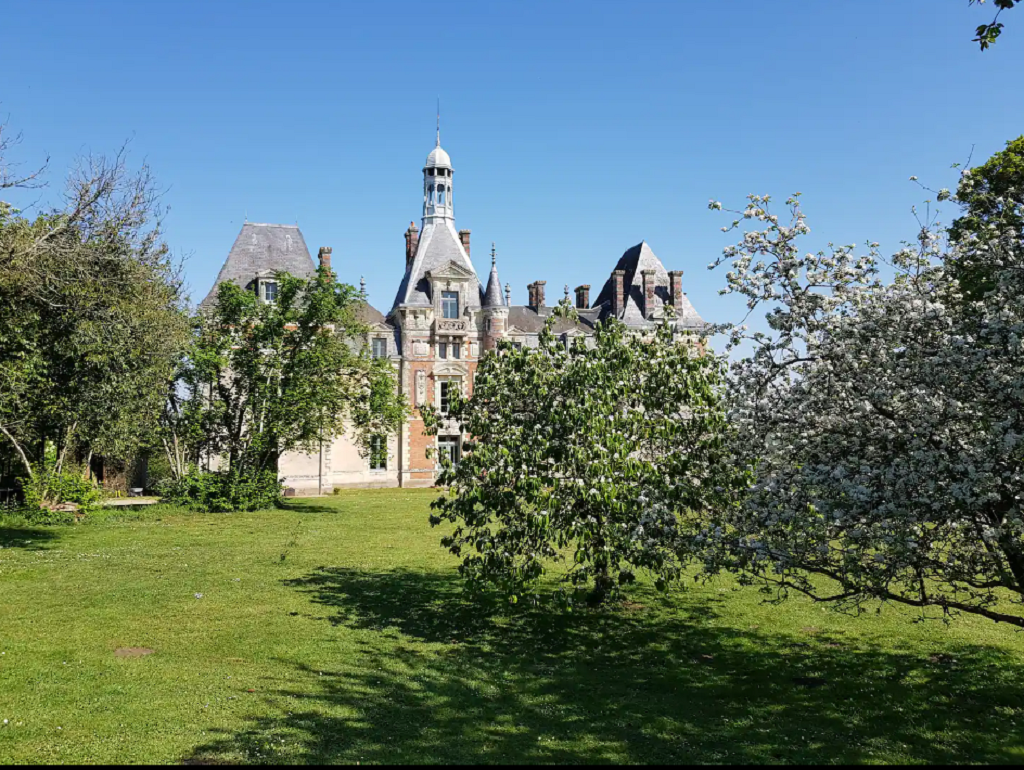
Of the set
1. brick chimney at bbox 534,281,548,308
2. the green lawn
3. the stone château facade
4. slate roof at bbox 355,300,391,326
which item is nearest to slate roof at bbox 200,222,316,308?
the stone château facade

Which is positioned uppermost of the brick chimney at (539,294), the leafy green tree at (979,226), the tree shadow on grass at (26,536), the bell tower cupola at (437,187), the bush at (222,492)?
the bell tower cupola at (437,187)

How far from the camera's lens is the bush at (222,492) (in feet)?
109

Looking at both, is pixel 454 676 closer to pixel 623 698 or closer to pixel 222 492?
pixel 623 698

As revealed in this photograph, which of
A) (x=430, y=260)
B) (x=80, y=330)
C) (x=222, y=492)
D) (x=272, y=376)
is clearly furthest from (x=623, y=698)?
(x=430, y=260)

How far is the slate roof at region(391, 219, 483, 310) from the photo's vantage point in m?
51.6

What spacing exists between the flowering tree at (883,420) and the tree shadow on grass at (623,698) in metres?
1.51

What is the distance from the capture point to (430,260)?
52.6 m

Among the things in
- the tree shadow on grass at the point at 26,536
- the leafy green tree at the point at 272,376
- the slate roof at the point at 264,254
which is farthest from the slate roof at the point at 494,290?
the tree shadow on grass at the point at 26,536

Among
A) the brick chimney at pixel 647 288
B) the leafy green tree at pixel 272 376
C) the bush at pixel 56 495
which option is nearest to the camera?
the bush at pixel 56 495

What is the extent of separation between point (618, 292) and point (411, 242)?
14990 mm

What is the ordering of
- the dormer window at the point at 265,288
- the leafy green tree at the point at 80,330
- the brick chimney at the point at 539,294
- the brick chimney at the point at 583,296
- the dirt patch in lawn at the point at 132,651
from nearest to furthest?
the dirt patch in lawn at the point at 132,651 → the leafy green tree at the point at 80,330 → the dormer window at the point at 265,288 → the brick chimney at the point at 539,294 → the brick chimney at the point at 583,296

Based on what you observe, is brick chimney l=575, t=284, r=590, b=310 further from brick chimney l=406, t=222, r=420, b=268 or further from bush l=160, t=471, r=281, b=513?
bush l=160, t=471, r=281, b=513

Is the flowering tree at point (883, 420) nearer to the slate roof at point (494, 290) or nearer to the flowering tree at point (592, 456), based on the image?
the flowering tree at point (592, 456)

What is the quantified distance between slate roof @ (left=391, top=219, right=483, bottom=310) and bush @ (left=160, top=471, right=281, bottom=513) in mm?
19785
